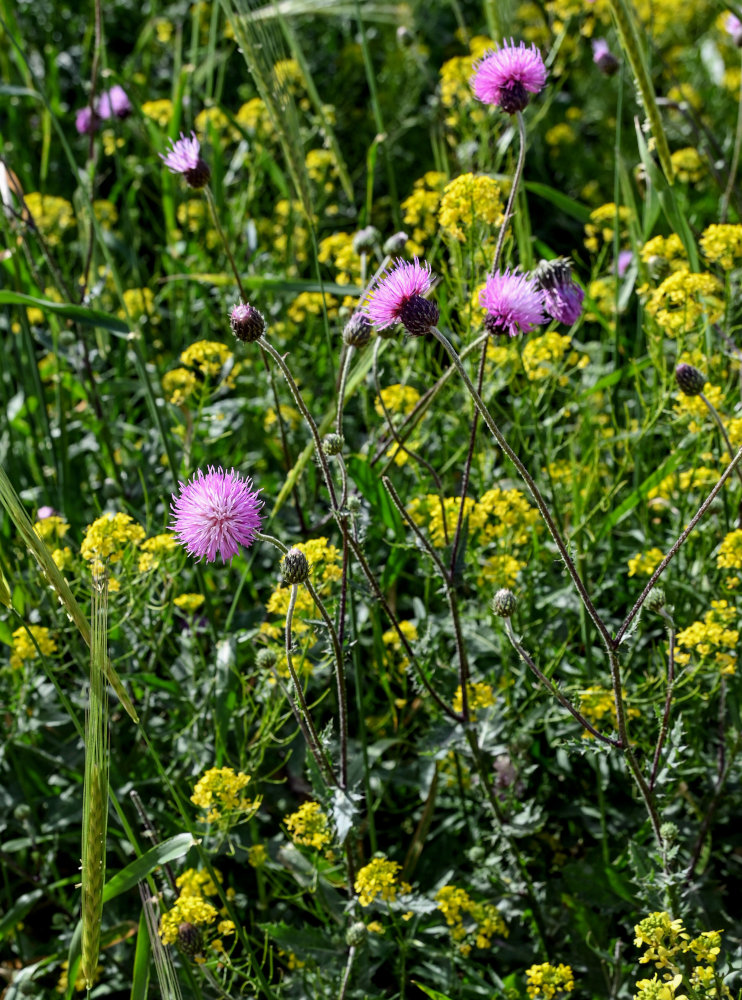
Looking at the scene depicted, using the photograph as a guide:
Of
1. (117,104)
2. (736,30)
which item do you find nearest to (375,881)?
(736,30)

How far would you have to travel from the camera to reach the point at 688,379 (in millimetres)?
1829

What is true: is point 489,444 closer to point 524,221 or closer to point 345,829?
point 524,221

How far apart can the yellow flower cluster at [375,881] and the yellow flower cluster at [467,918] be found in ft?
0.30

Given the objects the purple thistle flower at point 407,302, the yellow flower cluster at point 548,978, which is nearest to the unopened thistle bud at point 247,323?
the purple thistle flower at point 407,302

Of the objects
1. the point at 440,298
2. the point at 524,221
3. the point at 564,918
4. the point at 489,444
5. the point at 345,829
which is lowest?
the point at 564,918

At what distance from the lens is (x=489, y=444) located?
101 inches

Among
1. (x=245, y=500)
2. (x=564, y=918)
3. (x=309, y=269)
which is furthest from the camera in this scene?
(x=309, y=269)

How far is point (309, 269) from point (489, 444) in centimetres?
129

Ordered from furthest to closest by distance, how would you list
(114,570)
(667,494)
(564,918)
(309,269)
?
(309,269), (667,494), (114,570), (564,918)

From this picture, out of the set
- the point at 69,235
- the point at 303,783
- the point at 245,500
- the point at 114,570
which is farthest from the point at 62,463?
the point at 69,235

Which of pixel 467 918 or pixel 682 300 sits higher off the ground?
pixel 682 300

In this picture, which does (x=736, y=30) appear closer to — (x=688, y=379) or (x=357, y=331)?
(x=688, y=379)

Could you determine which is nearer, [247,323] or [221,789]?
[247,323]

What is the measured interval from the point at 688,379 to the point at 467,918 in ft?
3.42
